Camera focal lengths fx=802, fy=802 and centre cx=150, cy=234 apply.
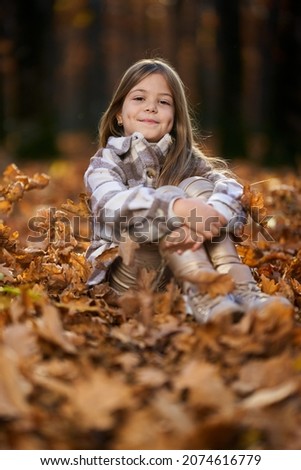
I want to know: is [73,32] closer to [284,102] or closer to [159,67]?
[284,102]

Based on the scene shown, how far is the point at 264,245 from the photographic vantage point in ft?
14.3

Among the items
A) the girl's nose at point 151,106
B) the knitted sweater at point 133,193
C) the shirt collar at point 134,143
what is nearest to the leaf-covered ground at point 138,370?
the knitted sweater at point 133,193

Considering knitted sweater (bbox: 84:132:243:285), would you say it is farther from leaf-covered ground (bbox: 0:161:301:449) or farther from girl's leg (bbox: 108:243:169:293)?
leaf-covered ground (bbox: 0:161:301:449)

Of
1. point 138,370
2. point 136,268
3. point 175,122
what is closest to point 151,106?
point 175,122

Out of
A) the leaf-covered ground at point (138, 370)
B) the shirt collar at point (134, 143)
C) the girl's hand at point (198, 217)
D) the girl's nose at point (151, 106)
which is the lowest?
the leaf-covered ground at point (138, 370)

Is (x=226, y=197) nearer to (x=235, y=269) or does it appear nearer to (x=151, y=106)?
(x=235, y=269)

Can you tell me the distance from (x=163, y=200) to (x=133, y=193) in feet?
0.44

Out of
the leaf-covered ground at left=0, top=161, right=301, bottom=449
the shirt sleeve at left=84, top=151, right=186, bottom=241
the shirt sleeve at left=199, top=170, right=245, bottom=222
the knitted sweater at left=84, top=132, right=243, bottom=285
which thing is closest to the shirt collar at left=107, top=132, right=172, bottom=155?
the knitted sweater at left=84, top=132, right=243, bottom=285

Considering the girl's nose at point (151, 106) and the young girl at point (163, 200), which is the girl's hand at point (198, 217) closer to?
the young girl at point (163, 200)

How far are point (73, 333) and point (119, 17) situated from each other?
37529 millimetres

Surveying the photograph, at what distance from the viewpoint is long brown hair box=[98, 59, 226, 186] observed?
3.60 metres

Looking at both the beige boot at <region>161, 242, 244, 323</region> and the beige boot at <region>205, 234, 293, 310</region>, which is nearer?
the beige boot at <region>161, 242, 244, 323</region>

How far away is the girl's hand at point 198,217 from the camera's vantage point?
9.92 feet

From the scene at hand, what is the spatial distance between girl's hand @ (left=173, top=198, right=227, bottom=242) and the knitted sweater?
0.03 metres
